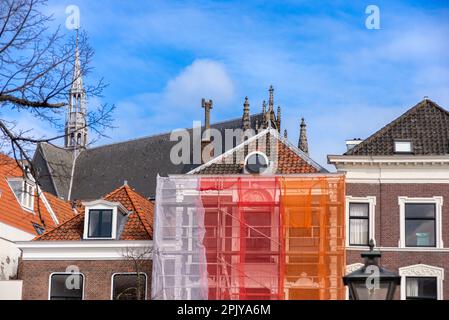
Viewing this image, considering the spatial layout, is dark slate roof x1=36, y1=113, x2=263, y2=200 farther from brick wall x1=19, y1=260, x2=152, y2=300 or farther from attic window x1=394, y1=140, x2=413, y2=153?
attic window x1=394, y1=140, x2=413, y2=153

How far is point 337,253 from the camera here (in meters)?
31.7

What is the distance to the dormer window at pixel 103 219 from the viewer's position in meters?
33.2

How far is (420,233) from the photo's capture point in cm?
3123

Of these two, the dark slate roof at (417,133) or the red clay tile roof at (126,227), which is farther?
the red clay tile roof at (126,227)

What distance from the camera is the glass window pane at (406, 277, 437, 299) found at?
3050 centimetres

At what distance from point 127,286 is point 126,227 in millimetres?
2246

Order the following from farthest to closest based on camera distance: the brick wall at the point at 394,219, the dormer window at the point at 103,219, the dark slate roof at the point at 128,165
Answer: the dark slate roof at the point at 128,165
the dormer window at the point at 103,219
the brick wall at the point at 394,219

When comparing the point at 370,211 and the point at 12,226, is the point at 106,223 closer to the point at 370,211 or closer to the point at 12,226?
the point at 12,226

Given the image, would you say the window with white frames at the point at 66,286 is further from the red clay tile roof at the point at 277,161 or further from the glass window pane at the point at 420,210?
the glass window pane at the point at 420,210

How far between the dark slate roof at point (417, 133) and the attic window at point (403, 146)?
0.43 feet

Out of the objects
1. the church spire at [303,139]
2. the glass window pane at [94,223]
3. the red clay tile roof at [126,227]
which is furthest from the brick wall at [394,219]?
the church spire at [303,139]

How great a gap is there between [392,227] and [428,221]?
1203 mm

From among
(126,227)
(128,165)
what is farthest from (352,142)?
(128,165)

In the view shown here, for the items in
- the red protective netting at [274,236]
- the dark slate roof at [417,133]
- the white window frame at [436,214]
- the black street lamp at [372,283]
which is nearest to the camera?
the black street lamp at [372,283]
